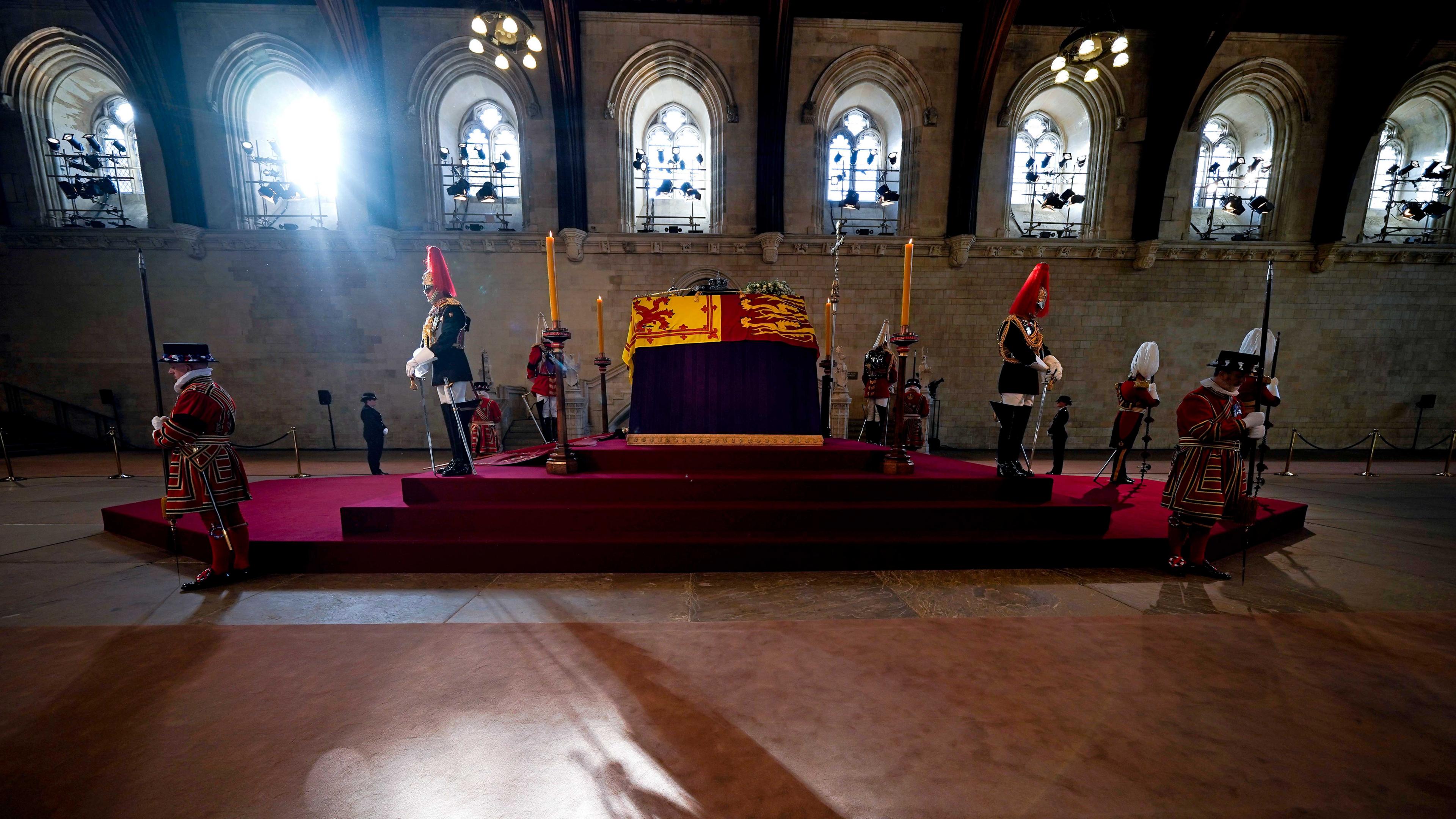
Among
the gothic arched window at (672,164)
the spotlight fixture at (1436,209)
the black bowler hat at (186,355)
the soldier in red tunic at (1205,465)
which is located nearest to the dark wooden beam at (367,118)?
the gothic arched window at (672,164)

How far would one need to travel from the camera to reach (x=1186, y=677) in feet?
6.87

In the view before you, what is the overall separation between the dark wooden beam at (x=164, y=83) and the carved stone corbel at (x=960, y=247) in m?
17.6

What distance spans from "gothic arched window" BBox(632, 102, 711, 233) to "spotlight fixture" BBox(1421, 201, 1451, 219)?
18.2m

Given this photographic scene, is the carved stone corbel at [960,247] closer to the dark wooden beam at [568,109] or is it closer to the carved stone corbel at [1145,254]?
the carved stone corbel at [1145,254]

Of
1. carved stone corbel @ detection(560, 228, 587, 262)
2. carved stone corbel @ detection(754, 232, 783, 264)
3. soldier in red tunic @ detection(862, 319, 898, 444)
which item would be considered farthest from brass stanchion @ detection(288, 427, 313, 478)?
carved stone corbel @ detection(754, 232, 783, 264)

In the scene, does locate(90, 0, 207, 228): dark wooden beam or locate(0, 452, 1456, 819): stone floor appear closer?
locate(0, 452, 1456, 819): stone floor

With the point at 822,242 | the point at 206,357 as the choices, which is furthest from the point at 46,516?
the point at 822,242

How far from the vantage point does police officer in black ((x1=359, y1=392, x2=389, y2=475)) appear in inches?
276

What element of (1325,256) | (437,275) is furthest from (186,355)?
(1325,256)

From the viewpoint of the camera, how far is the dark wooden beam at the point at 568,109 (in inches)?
370

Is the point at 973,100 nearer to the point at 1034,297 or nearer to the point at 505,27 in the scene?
the point at 1034,297

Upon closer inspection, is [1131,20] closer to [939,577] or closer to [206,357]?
[939,577]

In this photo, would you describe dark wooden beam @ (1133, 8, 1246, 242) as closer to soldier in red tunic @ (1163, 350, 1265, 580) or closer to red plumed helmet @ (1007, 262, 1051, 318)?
soldier in red tunic @ (1163, 350, 1265, 580)

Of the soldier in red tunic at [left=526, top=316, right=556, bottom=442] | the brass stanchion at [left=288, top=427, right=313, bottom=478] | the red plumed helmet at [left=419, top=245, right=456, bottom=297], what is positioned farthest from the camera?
the brass stanchion at [left=288, top=427, right=313, bottom=478]
